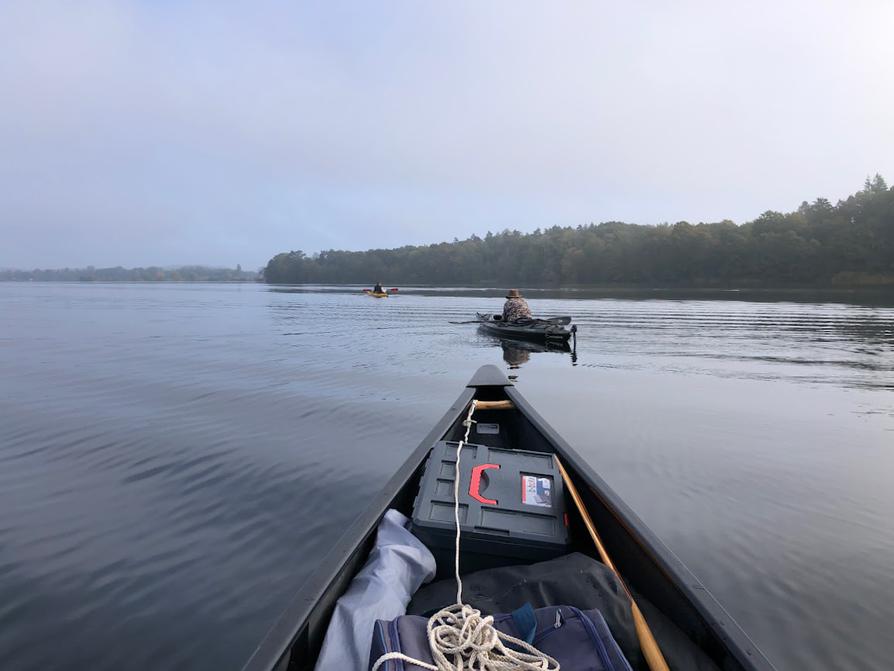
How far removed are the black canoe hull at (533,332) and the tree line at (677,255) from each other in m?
70.8

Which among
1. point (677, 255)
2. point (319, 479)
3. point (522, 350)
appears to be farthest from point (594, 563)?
point (677, 255)

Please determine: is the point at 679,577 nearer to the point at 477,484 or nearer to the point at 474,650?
the point at 474,650

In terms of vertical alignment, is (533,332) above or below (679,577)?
below

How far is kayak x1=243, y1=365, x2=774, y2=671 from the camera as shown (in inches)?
86.9

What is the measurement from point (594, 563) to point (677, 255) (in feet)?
331

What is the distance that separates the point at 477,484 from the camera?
383cm

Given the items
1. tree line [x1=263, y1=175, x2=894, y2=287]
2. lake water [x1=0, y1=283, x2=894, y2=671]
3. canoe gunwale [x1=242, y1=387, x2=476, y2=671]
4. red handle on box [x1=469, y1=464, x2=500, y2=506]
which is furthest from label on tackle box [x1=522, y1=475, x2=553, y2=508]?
tree line [x1=263, y1=175, x2=894, y2=287]

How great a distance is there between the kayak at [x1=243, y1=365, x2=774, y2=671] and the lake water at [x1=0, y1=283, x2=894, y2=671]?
1.28 meters

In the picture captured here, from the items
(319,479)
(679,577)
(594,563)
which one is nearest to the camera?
(679,577)

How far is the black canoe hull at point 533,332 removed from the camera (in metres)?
18.9

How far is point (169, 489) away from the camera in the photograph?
6043 mm

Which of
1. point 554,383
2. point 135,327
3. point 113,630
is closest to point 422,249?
point 135,327

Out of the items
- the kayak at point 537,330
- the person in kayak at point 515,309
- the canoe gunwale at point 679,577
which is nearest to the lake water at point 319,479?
the canoe gunwale at point 679,577

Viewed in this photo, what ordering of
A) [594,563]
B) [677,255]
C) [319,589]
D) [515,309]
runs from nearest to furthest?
[319,589] < [594,563] < [515,309] < [677,255]
